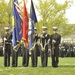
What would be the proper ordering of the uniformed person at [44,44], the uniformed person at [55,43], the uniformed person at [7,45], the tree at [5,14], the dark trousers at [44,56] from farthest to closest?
the tree at [5,14] < the uniformed person at [7,45] < the dark trousers at [44,56] < the uniformed person at [55,43] < the uniformed person at [44,44]

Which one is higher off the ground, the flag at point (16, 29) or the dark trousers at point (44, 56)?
the flag at point (16, 29)

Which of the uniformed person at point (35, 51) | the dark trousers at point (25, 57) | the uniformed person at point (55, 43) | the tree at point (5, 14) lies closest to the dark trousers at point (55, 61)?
the uniformed person at point (55, 43)

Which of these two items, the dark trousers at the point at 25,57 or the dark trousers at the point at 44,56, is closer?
the dark trousers at the point at 44,56

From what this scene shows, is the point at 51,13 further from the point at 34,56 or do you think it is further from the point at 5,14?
the point at 34,56

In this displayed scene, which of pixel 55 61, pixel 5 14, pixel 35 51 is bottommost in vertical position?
pixel 55 61

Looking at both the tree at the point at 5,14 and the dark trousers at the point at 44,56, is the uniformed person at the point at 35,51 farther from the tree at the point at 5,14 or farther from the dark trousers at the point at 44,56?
the tree at the point at 5,14

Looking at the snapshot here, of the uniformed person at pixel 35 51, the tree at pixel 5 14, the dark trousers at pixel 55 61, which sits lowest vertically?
the dark trousers at pixel 55 61

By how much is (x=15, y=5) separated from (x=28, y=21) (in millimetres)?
989

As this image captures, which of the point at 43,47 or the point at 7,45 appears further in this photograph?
the point at 7,45

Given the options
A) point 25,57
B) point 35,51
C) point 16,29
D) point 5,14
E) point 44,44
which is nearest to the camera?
point 44,44

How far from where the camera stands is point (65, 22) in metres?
43.2

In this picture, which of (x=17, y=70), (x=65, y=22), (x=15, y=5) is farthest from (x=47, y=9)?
(x=17, y=70)

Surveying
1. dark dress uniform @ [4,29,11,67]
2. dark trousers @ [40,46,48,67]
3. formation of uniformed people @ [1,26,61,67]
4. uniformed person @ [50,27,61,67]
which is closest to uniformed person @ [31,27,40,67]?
formation of uniformed people @ [1,26,61,67]

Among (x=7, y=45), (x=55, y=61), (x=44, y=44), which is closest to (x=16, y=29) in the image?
(x=7, y=45)
